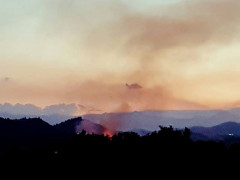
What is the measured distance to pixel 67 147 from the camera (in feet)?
239

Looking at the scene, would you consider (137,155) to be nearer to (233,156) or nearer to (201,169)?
(201,169)

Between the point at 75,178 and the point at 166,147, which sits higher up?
the point at 166,147

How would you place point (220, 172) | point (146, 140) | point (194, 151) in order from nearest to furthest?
point (220, 172) → point (194, 151) → point (146, 140)

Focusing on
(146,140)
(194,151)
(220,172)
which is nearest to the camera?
(220,172)

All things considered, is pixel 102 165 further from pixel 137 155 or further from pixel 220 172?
pixel 220 172

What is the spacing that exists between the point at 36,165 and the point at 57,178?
5999 millimetres

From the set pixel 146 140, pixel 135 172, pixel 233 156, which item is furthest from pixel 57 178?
pixel 233 156

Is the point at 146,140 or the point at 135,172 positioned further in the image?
the point at 146,140

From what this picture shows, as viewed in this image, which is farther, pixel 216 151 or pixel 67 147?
pixel 67 147

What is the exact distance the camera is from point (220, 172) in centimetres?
6344

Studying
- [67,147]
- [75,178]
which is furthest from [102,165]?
[67,147]

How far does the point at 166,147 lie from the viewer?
7012 cm

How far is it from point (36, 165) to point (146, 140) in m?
19.6

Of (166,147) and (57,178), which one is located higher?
(166,147)
